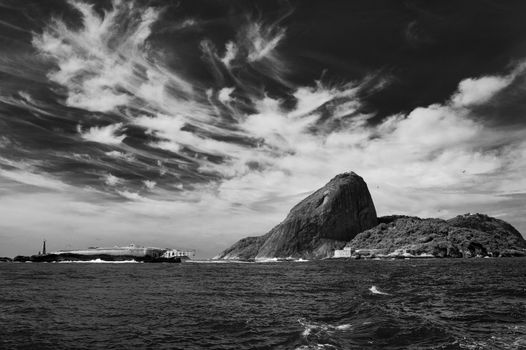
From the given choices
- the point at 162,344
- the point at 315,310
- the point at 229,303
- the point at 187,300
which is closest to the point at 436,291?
the point at 315,310

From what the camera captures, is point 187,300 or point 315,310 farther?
point 187,300

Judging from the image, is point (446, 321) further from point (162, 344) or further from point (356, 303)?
point (162, 344)

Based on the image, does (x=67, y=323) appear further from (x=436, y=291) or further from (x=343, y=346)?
(x=436, y=291)

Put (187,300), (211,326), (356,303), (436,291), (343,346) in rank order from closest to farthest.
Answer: (343,346)
(211,326)
(356,303)
(187,300)
(436,291)

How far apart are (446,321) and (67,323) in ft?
91.3

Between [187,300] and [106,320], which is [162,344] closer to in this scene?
[106,320]

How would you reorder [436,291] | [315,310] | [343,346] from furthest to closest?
[436,291] → [315,310] → [343,346]

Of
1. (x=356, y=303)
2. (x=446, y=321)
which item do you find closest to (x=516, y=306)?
(x=446, y=321)

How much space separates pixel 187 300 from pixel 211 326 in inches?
625

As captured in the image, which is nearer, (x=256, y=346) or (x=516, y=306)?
(x=256, y=346)

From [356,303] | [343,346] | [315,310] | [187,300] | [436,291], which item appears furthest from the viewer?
[436,291]

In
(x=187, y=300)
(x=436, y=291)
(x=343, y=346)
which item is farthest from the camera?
(x=436, y=291)

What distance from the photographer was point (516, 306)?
121ft

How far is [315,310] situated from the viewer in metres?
36.3
